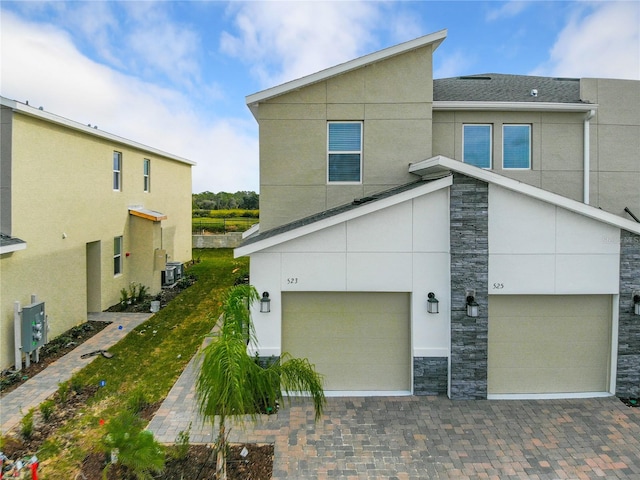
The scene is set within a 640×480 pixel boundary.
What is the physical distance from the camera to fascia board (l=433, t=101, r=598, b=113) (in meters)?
9.84

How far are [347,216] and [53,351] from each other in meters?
8.56

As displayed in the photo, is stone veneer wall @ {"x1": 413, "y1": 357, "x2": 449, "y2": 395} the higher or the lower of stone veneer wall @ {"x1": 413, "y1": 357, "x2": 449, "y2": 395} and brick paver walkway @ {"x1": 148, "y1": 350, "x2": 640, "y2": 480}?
the higher

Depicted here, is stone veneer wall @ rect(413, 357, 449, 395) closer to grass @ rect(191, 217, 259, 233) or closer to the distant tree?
grass @ rect(191, 217, 259, 233)

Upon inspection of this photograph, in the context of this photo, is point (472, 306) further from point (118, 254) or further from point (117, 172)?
point (117, 172)

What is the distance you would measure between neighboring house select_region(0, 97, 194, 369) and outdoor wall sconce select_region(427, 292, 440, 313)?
9.26 meters

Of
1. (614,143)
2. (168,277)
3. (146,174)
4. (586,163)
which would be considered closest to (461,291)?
(586,163)

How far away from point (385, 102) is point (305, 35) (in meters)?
6.70

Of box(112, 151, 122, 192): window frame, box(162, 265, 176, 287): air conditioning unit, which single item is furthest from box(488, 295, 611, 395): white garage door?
box(162, 265, 176, 287): air conditioning unit

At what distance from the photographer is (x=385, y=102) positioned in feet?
31.4

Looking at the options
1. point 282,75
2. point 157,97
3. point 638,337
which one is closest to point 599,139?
point 638,337

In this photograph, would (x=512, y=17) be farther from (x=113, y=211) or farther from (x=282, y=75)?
(x=113, y=211)

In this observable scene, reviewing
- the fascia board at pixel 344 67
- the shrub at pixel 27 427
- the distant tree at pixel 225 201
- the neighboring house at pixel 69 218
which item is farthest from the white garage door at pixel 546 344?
the distant tree at pixel 225 201

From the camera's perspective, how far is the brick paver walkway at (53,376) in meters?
6.95

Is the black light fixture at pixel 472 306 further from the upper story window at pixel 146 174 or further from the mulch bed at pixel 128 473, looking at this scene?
the upper story window at pixel 146 174
